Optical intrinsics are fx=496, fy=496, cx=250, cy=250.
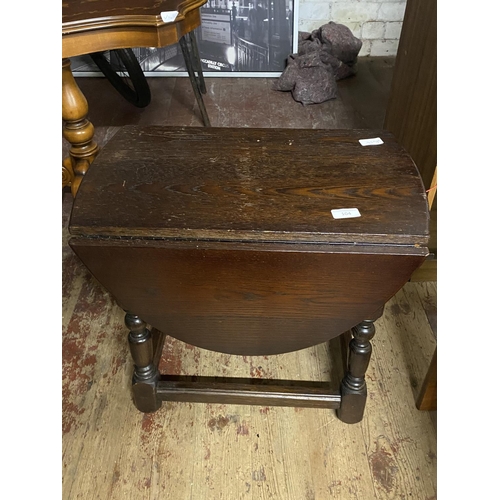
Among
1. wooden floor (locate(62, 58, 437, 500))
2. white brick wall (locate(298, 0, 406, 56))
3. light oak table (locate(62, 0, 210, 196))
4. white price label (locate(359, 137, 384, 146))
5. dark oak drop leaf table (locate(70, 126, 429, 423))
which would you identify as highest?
light oak table (locate(62, 0, 210, 196))

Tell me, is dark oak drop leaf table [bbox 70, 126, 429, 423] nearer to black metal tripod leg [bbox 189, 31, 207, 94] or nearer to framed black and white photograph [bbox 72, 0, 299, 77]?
black metal tripod leg [bbox 189, 31, 207, 94]

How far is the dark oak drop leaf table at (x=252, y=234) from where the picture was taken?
0.87 m

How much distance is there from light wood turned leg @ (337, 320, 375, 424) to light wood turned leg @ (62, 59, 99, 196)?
39.9 inches

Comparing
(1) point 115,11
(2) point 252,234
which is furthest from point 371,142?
(1) point 115,11

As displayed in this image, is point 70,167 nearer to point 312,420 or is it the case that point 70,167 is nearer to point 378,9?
point 312,420

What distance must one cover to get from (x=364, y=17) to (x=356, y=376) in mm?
2573

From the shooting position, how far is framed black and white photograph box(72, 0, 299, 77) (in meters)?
2.71

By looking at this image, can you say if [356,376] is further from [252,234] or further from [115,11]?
[115,11]

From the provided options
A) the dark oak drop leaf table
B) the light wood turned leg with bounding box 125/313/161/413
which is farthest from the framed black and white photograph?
the light wood turned leg with bounding box 125/313/161/413

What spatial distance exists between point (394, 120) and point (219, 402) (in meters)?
1.19

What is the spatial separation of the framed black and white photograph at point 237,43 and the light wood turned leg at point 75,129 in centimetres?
140

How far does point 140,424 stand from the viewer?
1227 mm

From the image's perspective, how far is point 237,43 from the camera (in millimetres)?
2807

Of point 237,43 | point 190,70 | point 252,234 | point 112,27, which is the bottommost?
point 237,43
